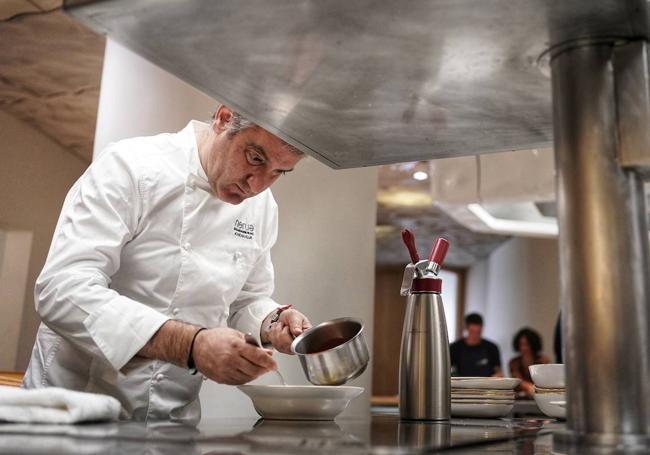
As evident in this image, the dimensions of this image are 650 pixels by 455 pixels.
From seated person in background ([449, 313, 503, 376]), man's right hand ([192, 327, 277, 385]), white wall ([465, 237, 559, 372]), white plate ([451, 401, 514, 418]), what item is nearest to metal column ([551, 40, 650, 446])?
man's right hand ([192, 327, 277, 385])

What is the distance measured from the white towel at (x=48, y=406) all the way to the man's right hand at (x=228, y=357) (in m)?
0.33

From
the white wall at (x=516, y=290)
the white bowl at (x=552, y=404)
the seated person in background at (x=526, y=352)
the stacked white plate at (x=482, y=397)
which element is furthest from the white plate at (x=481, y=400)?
the white wall at (x=516, y=290)

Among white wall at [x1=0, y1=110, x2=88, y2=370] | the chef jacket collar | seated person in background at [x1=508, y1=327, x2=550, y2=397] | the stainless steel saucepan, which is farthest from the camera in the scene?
seated person in background at [x1=508, y1=327, x2=550, y2=397]

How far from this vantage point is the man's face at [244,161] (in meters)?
1.58

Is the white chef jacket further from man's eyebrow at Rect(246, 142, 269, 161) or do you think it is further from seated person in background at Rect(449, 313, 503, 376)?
seated person in background at Rect(449, 313, 503, 376)

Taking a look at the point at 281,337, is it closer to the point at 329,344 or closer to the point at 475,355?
→ the point at 329,344

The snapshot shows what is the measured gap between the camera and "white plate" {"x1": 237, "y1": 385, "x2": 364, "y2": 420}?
3.97ft

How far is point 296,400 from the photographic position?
3.98 feet

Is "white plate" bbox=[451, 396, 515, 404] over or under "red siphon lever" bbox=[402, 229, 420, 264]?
under

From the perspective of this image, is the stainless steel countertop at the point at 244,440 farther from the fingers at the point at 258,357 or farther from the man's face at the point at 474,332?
the man's face at the point at 474,332

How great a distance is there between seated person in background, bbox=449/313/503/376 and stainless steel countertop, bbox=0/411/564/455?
21.1 feet

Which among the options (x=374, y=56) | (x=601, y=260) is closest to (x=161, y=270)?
(x=374, y=56)

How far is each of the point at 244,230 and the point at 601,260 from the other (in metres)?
1.16

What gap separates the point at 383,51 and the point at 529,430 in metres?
0.68
